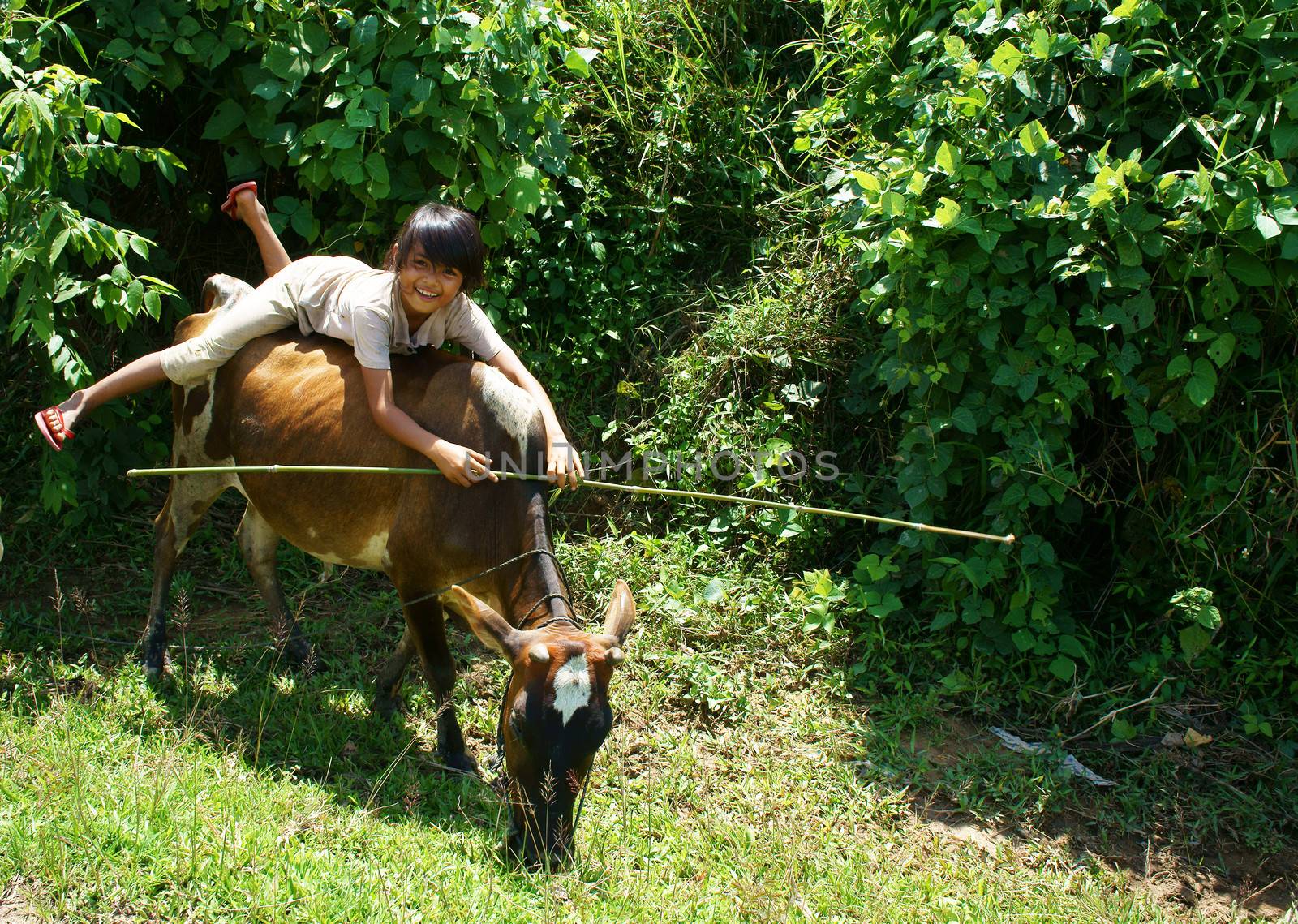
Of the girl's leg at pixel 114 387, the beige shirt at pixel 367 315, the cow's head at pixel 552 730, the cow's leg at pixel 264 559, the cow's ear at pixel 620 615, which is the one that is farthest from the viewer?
the cow's leg at pixel 264 559

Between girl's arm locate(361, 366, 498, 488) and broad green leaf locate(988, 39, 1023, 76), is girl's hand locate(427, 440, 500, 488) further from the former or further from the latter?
broad green leaf locate(988, 39, 1023, 76)

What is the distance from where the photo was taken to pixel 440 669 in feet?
14.6

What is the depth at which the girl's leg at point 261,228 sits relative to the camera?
5.11 metres

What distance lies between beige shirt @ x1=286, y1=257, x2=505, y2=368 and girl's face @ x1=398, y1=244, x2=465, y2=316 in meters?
0.07

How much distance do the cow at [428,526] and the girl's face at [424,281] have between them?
29cm

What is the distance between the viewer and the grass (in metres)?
3.51

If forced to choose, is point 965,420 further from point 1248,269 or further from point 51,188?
point 51,188

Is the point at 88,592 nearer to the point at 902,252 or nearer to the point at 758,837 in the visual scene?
the point at 758,837

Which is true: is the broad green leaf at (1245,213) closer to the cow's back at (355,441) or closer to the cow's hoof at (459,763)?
the cow's back at (355,441)

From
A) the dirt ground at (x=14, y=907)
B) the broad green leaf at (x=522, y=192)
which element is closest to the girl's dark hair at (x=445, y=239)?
the broad green leaf at (x=522, y=192)

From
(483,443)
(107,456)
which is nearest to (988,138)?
(483,443)

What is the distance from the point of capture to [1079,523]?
537 centimetres

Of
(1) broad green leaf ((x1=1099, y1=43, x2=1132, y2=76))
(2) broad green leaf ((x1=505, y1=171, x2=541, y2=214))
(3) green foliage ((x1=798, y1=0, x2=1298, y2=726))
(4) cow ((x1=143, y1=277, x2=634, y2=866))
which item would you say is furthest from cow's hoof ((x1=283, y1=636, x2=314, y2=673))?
(1) broad green leaf ((x1=1099, y1=43, x2=1132, y2=76))

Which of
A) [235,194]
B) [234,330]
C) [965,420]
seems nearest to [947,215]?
[965,420]
